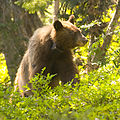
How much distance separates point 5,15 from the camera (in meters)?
9.45

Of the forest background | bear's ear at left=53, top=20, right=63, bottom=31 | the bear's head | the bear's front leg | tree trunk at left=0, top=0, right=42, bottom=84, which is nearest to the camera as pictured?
the forest background

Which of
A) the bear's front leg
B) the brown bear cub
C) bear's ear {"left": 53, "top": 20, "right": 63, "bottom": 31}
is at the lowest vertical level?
the bear's front leg

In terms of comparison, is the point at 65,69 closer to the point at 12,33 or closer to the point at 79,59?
the point at 79,59

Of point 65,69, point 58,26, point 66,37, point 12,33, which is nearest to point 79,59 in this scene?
point 65,69

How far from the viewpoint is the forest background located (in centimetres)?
246

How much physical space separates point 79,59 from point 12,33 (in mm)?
3572

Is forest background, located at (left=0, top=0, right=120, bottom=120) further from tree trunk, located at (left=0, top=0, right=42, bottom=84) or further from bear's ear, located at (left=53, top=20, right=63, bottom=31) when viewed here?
bear's ear, located at (left=53, top=20, right=63, bottom=31)

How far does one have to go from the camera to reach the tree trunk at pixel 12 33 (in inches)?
366

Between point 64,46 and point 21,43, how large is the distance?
16.0 ft

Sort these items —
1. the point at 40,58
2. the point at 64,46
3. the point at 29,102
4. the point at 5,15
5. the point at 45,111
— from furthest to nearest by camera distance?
the point at 5,15 → the point at 64,46 → the point at 40,58 → the point at 29,102 → the point at 45,111

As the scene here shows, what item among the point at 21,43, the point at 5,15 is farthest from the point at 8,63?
the point at 5,15

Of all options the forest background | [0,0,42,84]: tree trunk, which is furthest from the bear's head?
[0,0,42,84]: tree trunk

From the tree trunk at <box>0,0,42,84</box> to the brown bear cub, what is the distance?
407 centimetres

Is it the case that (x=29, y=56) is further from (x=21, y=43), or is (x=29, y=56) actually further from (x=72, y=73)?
(x=21, y=43)
